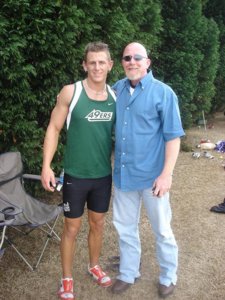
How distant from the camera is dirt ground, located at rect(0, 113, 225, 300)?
3.50 meters

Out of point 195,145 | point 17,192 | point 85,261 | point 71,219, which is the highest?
point 71,219

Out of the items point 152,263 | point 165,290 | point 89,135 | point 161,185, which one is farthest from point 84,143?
point 152,263

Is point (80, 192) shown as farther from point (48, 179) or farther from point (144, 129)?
point (144, 129)

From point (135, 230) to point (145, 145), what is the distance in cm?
85

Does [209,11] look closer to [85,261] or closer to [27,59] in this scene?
[27,59]

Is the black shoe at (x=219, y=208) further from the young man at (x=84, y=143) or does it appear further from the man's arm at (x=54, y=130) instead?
the man's arm at (x=54, y=130)

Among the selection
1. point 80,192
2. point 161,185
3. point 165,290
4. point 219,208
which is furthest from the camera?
point 219,208

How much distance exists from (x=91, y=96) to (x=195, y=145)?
A: 6.22 meters

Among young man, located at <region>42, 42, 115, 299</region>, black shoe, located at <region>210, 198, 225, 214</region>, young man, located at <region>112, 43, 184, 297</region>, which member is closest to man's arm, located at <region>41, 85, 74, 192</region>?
young man, located at <region>42, 42, 115, 299</region>

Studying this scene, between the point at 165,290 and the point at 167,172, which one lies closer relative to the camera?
the point at 167,172

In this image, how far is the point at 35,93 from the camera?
467 centimetres

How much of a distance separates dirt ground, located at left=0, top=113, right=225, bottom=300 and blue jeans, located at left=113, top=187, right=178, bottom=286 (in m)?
0.19

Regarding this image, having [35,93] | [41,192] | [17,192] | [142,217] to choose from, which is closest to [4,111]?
[35,93]

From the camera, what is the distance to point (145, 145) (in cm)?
303
